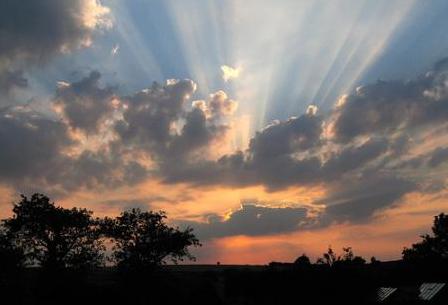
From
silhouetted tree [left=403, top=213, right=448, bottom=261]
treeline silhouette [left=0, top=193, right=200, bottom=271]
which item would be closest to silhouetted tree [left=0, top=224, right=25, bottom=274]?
treeline silhouette [left=0, top=193, right=200, bottom=271]

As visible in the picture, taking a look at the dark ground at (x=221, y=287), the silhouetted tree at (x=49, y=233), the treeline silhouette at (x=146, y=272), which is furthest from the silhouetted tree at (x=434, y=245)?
the silhouetted tree at (x=49, y=233)

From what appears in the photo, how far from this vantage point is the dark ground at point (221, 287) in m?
59.2

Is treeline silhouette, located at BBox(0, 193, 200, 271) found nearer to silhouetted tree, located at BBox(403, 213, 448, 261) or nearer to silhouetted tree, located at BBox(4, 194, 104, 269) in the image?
silhouetted tree, located at BBox(4, 194, 104, 269)

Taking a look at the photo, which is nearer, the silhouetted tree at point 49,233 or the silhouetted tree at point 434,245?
the silhouetted tree at point 49,233

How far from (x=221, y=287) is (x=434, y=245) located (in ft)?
193

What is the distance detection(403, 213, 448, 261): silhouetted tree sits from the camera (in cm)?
11506

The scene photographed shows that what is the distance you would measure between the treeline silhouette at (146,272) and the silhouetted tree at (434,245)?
0.22 metres

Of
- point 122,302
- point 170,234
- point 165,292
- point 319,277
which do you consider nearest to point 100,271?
point 170,234

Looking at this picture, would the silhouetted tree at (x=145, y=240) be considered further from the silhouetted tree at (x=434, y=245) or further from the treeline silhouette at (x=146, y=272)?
the silhouetted tree at (x=434, y=245)

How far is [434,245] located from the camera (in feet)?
388

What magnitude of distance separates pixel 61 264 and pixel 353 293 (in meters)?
45.1

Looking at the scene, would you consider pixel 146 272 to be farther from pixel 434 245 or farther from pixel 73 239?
pixel 434 245

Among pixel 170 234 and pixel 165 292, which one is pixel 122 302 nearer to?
pixel 165 292

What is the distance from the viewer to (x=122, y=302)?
5938 centimetres
